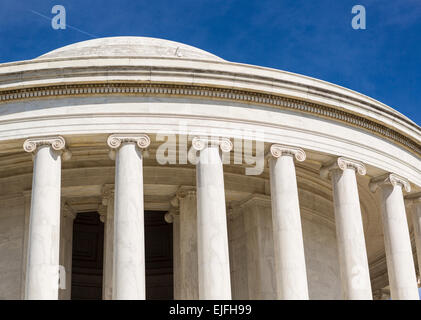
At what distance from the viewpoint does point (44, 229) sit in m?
57.0

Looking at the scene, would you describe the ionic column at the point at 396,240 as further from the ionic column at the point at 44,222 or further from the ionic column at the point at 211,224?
the ionic column at the point at 44,222

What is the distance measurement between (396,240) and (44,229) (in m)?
29.5

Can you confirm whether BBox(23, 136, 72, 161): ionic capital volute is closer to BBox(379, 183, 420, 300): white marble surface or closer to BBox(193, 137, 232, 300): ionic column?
BBox(193, 137, 232, 300): ionic column

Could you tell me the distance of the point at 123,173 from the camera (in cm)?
5862

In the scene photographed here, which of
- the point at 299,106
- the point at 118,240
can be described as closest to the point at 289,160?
the point at 299,106

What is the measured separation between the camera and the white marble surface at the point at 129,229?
55.3 metres

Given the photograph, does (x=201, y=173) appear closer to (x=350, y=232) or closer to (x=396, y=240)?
(x=350, y=232)

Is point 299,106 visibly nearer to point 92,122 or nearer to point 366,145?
point 366,145

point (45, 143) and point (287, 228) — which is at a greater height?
point (45, 143)

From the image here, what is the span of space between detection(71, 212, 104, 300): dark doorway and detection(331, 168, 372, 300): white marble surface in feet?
133

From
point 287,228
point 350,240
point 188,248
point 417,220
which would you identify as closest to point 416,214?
point 417,220

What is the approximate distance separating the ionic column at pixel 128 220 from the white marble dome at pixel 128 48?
16773 millimetres

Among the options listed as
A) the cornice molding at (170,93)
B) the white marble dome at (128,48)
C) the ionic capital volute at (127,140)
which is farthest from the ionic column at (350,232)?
the white marble dome at (128,48)
